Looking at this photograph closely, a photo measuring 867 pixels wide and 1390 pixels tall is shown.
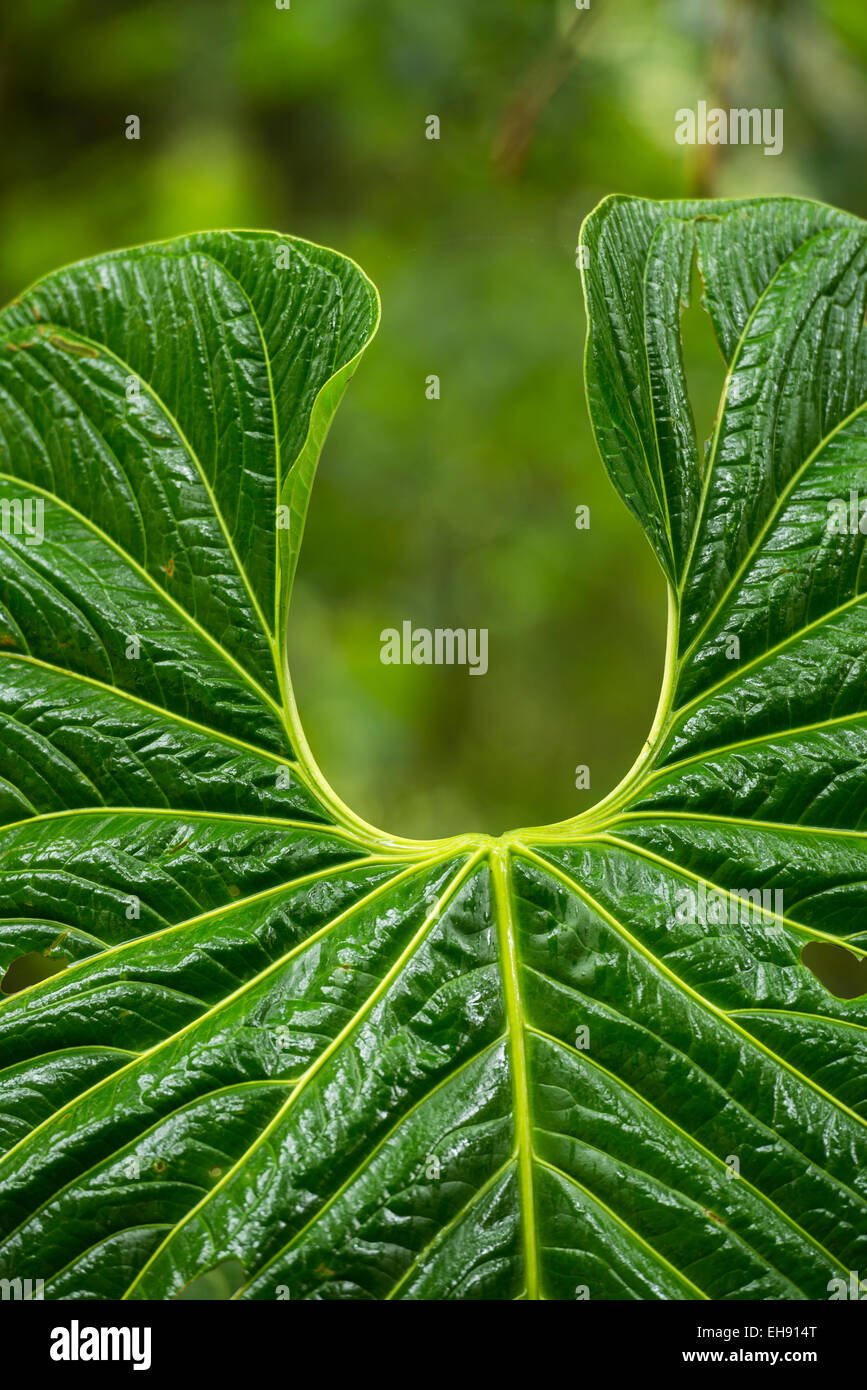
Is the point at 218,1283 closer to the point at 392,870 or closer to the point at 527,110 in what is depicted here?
the point at 392,870

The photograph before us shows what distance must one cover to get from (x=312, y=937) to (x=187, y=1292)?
270mm

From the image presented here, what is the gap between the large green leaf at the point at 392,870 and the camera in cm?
77

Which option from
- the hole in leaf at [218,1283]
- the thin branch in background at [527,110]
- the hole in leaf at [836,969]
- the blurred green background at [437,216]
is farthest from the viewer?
the hole in leaf at [836,969]

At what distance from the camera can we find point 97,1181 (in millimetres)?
778

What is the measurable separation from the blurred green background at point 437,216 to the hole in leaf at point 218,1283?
5.12 feet

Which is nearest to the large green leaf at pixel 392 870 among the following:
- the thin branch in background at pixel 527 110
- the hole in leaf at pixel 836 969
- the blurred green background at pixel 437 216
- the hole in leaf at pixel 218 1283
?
the hole in leaf at pixel 218 1283

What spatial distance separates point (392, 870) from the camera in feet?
2.86

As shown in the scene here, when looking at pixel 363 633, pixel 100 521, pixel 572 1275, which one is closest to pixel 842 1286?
pixel 572 1275

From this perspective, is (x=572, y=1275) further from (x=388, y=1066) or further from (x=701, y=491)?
(x=701, y=491)

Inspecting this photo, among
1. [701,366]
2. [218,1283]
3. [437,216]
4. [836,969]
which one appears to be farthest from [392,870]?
[836,969]

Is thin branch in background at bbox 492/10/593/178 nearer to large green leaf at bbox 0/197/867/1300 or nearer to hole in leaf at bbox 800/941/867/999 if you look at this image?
large green leaf at bbox 0/197/867/1300

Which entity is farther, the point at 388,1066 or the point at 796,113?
the point at 796,113

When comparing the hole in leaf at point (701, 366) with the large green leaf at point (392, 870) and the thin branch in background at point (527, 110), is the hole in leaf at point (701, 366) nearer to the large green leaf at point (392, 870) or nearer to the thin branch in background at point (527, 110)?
the large green leaf at point (392, 870)
